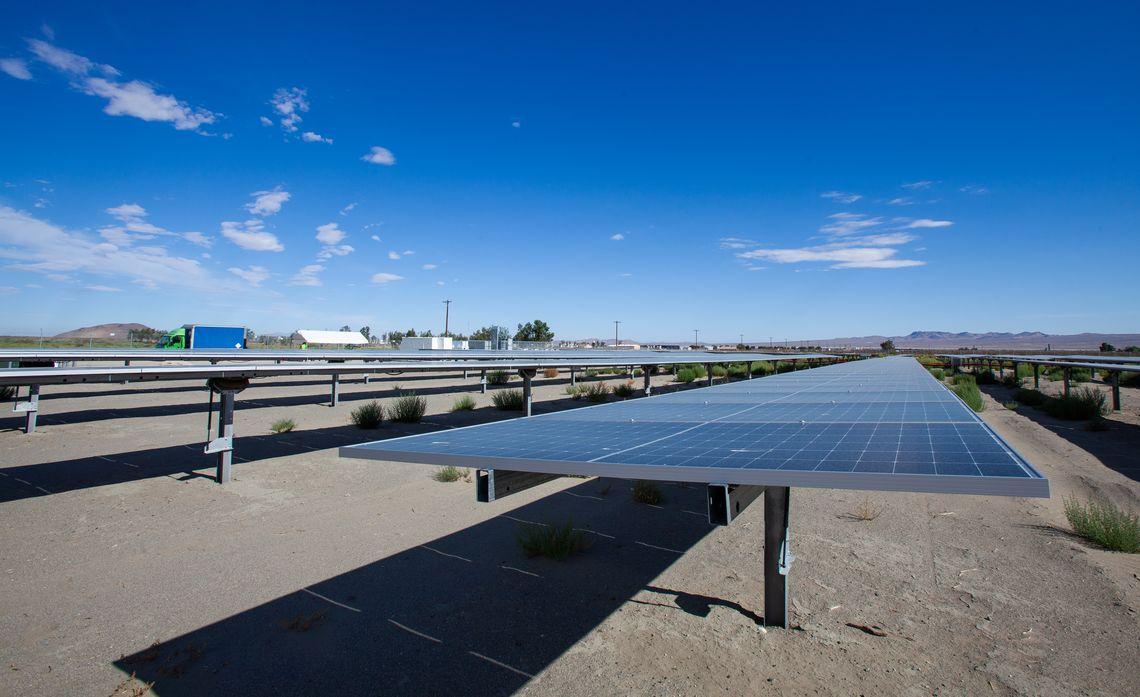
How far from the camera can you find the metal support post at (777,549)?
4957 mm

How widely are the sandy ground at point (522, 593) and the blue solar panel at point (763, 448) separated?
195 cm

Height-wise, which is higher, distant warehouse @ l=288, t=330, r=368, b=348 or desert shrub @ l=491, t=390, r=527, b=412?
distant warehouse @ l=288, t=330, r=368, b=348

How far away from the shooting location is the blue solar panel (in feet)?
10.4

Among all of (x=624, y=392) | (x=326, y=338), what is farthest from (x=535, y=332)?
(x=624, y=392)

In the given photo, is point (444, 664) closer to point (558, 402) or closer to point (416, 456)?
point (416, 456)

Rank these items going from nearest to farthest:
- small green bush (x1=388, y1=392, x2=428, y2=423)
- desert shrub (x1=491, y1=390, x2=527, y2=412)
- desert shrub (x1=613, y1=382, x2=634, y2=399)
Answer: small green bush (x1=388, y1=392, x2=428, y2=423) < desert shrub (x1=491, y1=390, x2=527, y2=412) < desert shrub (x1=613, y1=382, x2=634, y2=399)

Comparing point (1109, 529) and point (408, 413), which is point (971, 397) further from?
point (408, 413)

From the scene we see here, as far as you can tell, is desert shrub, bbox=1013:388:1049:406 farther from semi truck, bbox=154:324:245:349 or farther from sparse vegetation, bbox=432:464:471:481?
semi truck, bbox=154:324:245:349

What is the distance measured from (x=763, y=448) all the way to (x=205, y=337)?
49.1m

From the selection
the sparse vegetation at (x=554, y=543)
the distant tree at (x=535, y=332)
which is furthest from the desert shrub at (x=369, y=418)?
the distant tree at (x=535, y=332)

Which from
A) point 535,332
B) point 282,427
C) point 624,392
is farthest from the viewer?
point 535,332

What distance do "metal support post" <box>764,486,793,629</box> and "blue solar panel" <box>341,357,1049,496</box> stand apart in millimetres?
549

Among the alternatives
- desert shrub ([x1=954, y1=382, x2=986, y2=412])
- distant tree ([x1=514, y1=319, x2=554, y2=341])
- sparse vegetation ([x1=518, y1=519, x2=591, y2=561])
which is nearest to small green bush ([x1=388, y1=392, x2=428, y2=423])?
sparse vegetation ([x1=518, y1=519, x2=591, y2=561])

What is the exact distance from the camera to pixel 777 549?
5.02 m
